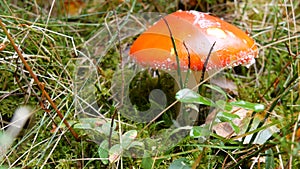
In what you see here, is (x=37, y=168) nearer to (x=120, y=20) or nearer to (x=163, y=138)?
(x=163, y=138)

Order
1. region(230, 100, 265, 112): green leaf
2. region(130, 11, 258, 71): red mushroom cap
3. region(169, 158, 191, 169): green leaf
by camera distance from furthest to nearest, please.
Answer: region(130, 11, 258, 71): red mushroom cap, region(169, 158, 191, 169): green leaf, region(230, 100, 265, 112): green leaf

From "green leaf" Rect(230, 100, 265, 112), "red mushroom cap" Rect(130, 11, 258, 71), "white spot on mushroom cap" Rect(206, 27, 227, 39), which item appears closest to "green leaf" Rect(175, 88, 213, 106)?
"green leaf" Rect(230, 100, 265, 112)

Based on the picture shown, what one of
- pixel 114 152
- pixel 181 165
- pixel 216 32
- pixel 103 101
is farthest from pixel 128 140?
pixel 216 32

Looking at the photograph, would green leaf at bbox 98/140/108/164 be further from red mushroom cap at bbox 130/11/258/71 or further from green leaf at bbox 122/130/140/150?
red mushroom cap at bbox 130/11/258/71

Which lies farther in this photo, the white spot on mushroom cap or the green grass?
the white spot on mushroom cap

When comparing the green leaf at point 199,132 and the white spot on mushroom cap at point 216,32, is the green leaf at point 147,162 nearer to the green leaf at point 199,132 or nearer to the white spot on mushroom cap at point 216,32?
the green leaf at point 199,132

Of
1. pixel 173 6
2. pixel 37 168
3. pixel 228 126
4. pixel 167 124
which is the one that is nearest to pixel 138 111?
pixel 167 124
